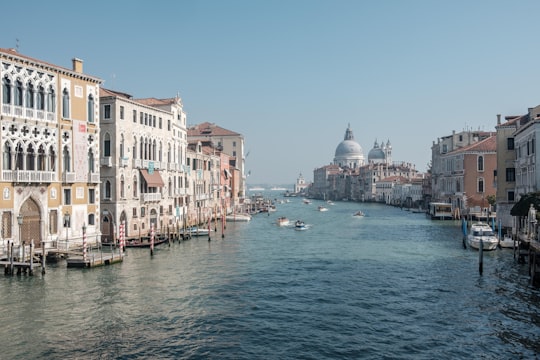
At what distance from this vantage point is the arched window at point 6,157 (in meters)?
25.3

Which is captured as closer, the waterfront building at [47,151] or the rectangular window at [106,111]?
the waterfront building at [47,151]

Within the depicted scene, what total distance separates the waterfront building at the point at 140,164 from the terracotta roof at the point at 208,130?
36.9 m

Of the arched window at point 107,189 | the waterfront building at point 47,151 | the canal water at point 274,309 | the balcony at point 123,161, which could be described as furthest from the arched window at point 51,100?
the canal water at point 274,309

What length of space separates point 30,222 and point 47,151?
3951mm

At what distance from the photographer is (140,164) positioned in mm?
37844

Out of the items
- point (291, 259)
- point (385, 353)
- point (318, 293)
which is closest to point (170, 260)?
point (291, 259)

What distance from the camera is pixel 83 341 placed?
14461mm

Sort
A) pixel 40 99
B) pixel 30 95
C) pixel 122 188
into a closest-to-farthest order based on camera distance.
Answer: pixel 30 95, pixel 40 99, pixel 122 188

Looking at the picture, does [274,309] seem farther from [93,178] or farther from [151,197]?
[151,197]

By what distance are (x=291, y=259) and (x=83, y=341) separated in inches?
681

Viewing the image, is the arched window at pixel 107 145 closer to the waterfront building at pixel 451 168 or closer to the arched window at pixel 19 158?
the arched window at pixel 19 158

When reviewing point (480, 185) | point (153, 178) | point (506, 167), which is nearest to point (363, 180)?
point (480, 185)

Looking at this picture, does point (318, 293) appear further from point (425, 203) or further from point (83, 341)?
point (425, 203)

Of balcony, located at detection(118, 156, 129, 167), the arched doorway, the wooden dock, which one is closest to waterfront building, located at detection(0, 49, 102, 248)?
the wooden dock
